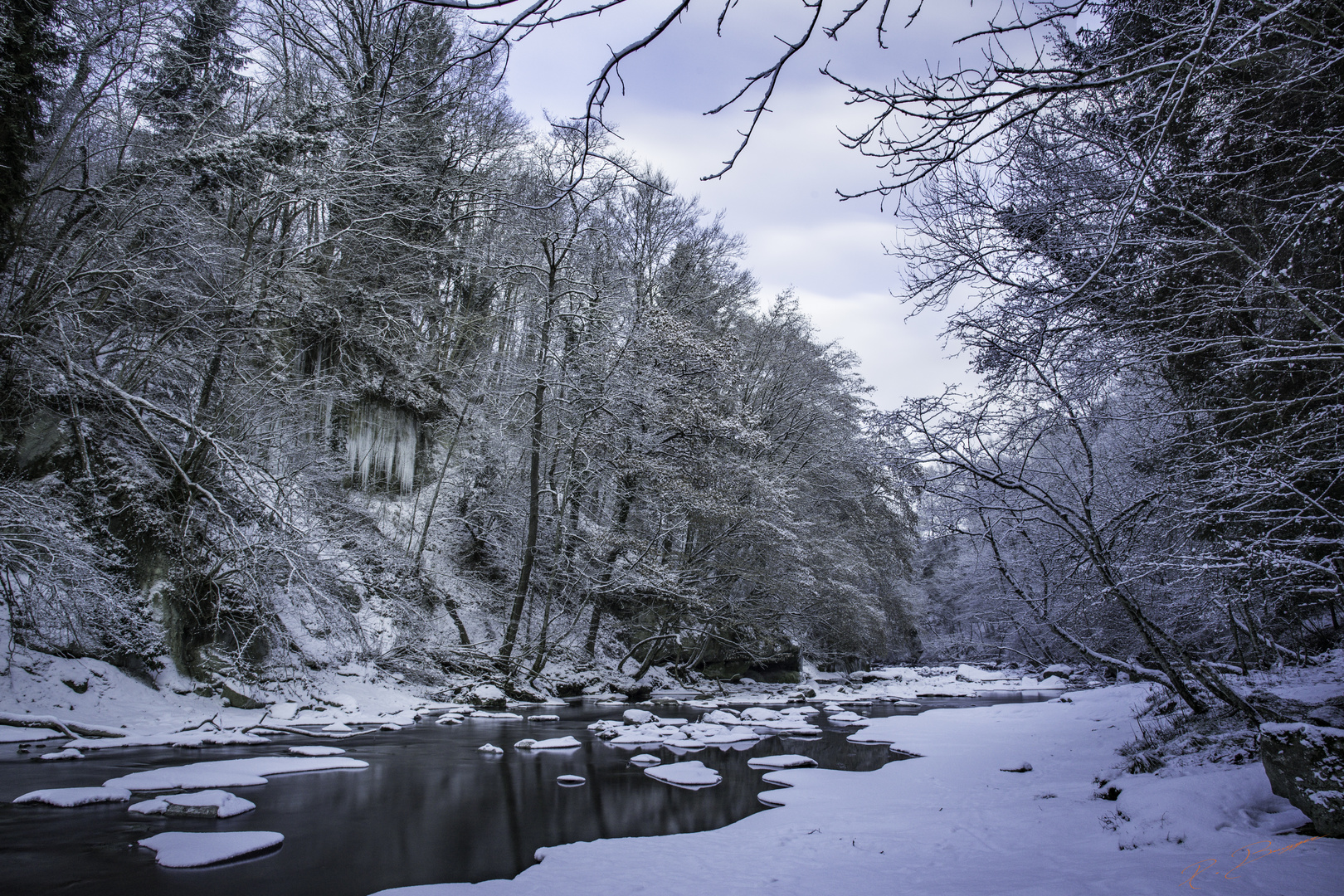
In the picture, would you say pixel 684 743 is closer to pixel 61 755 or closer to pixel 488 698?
pixel 488 698

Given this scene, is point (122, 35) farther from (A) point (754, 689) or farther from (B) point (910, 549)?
(B) point (910, 549)

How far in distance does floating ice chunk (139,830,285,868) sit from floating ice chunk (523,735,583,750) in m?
4.33

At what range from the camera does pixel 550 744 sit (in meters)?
8.80

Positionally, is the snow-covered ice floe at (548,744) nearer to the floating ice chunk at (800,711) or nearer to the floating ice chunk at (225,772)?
the floating ice chunk at (225,772)

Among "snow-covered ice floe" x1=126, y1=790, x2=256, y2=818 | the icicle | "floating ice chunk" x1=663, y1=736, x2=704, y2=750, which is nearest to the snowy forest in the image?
the icicle

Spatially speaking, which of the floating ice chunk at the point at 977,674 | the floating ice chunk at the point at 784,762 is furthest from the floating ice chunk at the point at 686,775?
the floating ice chunk at the point at 977,674

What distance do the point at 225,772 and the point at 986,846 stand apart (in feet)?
21.2

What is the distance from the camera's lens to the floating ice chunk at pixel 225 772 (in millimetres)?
5656

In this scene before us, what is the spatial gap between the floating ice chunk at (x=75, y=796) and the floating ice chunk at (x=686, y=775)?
4.60m

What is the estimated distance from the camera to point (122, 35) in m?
8.92

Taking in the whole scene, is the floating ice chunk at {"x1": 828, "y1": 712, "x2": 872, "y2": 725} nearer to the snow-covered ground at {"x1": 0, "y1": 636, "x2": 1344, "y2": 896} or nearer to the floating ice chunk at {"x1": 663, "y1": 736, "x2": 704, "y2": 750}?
the snow-covered ground at {"x1": 0, "y1": 636, "x2": 1344, "y2": 896}

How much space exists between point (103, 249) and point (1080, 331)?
11478 millimetres

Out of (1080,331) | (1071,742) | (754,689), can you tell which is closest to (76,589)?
(1080,331)

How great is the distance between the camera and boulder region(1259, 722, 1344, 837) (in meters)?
3.74
